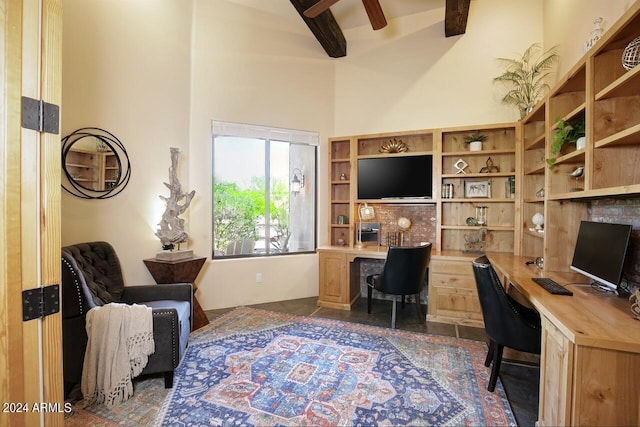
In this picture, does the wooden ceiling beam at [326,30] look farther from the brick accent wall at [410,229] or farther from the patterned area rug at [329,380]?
the patterned area rug at [329,380]

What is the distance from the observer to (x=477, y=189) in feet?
12.6

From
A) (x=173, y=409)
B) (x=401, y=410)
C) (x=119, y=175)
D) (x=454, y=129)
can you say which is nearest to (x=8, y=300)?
(x=173, y=409)

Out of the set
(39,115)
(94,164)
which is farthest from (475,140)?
(94,164)

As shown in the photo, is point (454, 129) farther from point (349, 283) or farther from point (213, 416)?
point (213, 416)

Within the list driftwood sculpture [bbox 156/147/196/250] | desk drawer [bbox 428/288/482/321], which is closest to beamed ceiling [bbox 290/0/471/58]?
driftwood sculpture [bbox 156/147/196/250]

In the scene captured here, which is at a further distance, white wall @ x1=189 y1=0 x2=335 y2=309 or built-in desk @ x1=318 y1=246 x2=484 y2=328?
white wall @ x1=189 y1=0 x2=335 y2=309

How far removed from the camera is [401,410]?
1922 millimetres

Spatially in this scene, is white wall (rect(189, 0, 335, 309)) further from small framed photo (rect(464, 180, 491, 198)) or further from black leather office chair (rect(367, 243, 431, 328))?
small framed photo (rect(464, 180, 491, 198))

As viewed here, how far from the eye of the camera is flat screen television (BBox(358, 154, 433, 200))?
154 inches

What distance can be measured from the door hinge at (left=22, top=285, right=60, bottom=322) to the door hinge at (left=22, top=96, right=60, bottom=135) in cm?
60

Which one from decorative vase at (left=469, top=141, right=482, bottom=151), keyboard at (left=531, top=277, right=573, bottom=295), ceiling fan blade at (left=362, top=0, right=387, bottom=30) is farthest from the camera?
decorative vase at (left=469, top=141, right=482, bottom=151)

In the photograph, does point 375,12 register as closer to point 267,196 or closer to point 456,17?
point 456,17

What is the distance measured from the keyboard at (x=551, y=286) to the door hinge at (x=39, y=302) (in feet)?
8.93

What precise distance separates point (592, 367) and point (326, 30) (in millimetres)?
4301
